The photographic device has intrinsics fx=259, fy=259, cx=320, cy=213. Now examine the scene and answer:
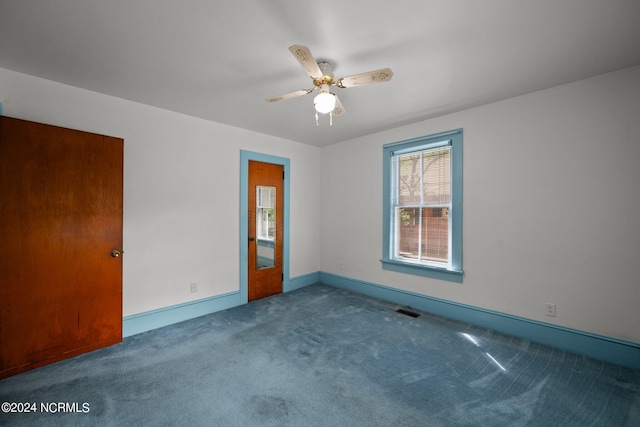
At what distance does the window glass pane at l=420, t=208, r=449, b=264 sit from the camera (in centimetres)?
344

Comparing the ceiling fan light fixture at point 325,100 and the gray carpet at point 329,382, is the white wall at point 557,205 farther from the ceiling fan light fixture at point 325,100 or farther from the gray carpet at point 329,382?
the ceiling fan light fixture at point 325,100

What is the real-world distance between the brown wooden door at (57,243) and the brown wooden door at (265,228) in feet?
5.49

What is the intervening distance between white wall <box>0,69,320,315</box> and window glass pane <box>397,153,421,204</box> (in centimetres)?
214

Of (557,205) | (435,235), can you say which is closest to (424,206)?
(435,235)

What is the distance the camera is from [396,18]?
5.53 ft

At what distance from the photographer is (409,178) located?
3.81m

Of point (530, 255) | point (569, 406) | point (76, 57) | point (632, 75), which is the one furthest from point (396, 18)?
point (569, 406)

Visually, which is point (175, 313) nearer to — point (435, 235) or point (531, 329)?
point (435, 235)

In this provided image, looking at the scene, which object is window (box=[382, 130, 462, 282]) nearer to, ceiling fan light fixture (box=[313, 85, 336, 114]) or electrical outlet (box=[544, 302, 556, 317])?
electrical outlet (box=[544, 302, 556, 317])

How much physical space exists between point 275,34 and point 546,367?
11.5 ft

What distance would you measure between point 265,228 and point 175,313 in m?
1.68

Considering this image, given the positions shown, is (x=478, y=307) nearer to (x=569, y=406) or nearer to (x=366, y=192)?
(x=569, y=406)

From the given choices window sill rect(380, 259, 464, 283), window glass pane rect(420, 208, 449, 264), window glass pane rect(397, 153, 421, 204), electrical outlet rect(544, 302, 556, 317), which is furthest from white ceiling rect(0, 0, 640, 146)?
electrical outlet rect(544, 302, 556, 317)

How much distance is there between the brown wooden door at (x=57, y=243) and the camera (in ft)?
7.07
